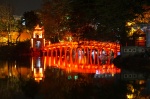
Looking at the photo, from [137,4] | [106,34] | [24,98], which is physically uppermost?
[137,4]

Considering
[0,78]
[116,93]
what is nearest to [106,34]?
[0,78]

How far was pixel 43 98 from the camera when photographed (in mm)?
13281

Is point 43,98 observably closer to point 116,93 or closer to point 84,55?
point 116,93

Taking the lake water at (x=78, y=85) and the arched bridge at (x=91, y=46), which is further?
the arched bridge at (x=91, y=46)

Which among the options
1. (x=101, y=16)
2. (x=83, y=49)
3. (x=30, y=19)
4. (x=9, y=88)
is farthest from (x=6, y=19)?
(x=9, y=88)

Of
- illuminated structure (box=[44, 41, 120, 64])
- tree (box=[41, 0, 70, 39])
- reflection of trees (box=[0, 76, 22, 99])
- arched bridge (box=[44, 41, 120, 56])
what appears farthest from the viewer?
tree (box=[41, 0, 70, 39])

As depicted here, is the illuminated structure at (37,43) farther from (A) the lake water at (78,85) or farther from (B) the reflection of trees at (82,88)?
(B) the reflection of trees at (82,88)

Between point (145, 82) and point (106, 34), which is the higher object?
point (106, 34)

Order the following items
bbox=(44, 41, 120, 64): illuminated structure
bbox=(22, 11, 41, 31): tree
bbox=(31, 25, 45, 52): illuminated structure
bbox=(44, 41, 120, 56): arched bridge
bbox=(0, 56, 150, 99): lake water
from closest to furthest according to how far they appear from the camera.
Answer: bbox=(0, 56, 150, 99): lake water
bbox=(44, 41, 120, 56): arched bridge
bbox=(44, 41, 120, 64): illuminated structure
bbox=(31, 25, 45, 52): illuminated structure
bbox=(22, 11, 41, 31): tree

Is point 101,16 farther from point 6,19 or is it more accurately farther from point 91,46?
point 6,19

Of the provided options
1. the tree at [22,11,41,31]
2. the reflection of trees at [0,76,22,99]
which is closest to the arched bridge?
the tree at [22,11,41,31]

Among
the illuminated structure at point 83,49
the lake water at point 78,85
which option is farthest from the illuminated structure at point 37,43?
the lake water at point 78,85

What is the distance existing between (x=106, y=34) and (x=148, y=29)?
105 inches

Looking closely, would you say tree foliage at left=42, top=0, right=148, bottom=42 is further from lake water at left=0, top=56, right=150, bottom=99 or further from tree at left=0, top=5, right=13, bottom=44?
tree at left=0, top=5, right=13, bottom=44
